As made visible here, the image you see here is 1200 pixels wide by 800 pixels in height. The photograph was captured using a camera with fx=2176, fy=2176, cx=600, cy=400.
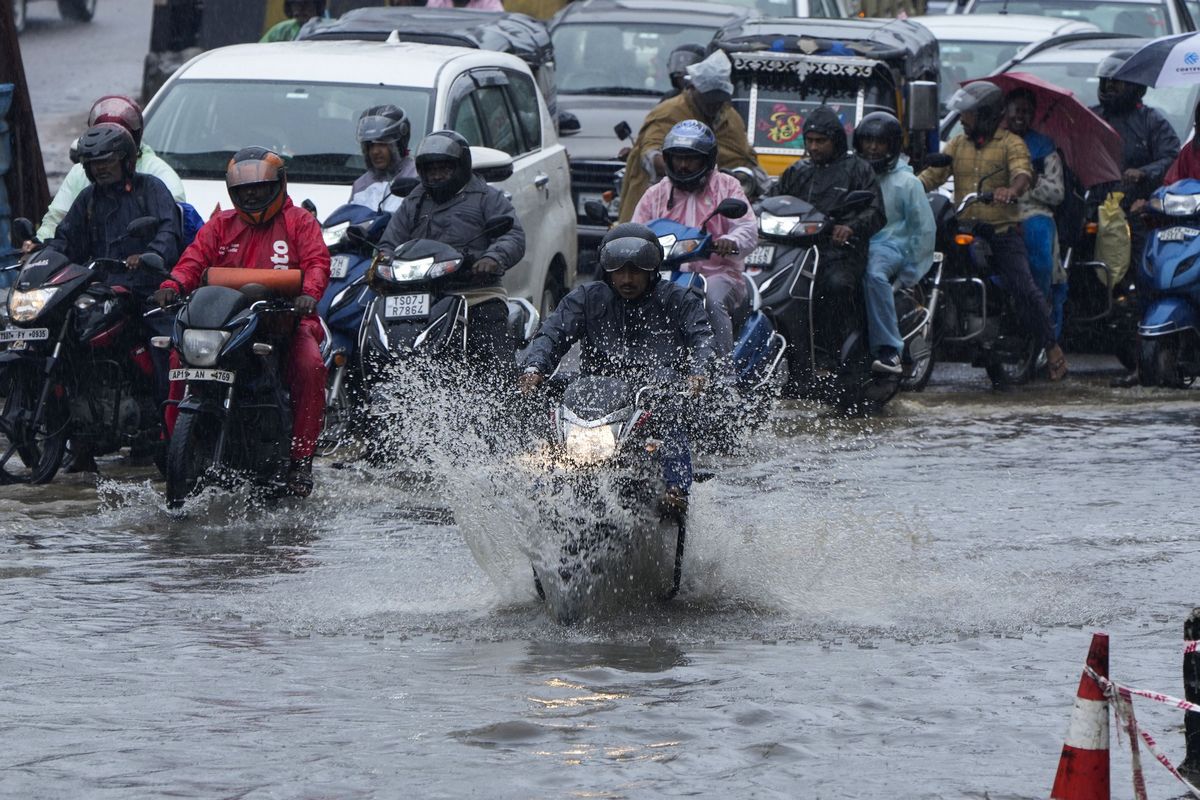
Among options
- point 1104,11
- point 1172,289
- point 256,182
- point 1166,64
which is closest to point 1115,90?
point 1166,64

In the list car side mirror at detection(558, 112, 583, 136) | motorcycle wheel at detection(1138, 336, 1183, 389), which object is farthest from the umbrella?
car side mirror at detection(558, 112, 583, 136)

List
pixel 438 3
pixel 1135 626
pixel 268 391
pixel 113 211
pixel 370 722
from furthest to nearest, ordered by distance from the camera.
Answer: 1. pixel 438 3
2. pixel 113 211
3. pixel 268 391
4. pixel 1135 626
5. pixel 370 722

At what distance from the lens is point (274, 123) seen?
41.0 ft

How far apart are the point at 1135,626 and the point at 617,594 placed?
5.90 feet

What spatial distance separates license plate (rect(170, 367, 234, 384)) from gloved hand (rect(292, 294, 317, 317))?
0.50 metres

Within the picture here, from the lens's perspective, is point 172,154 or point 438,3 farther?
point 438,3

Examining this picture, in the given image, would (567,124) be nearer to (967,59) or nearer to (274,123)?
(967,59)

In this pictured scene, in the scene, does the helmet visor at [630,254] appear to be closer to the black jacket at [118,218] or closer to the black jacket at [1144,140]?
the black jacket at [118,218]

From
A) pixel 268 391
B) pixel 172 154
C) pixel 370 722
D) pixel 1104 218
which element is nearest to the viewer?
pixel 370 722

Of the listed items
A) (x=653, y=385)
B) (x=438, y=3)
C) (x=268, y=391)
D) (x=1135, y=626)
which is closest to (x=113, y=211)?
(x=268, y=391)

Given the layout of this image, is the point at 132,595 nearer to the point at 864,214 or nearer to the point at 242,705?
the point at 242,705

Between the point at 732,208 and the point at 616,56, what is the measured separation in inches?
328

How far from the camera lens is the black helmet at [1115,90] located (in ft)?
50.5

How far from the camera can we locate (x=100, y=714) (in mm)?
6238
